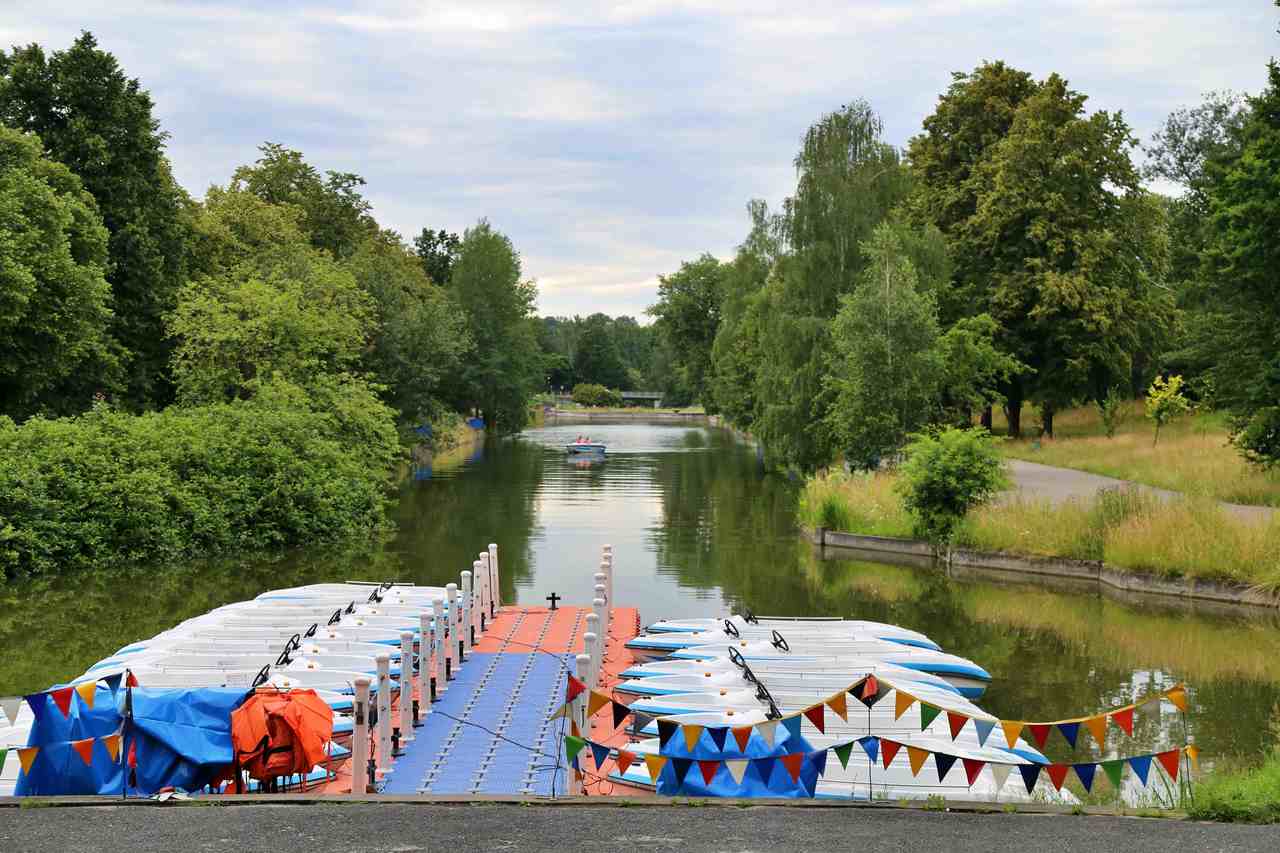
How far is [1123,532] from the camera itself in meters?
27.7

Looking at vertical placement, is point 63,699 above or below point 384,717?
above

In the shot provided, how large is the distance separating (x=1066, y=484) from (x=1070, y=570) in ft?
39.1

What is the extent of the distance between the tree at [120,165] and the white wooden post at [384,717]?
113ft

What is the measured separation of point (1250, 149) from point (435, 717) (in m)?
26.5

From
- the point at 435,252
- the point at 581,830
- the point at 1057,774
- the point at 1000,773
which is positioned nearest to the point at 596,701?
the point at 581,830

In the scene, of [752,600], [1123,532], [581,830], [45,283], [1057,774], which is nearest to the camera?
[581,830]

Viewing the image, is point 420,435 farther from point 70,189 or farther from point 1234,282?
point 1234,282

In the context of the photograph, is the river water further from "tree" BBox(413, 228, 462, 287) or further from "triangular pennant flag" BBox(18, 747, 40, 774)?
"tree" BBox(413, 228, 462, 287)

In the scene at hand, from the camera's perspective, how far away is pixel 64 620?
23281mm

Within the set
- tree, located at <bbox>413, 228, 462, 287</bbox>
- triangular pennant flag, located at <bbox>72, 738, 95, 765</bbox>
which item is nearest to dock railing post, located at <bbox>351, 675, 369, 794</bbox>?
triangular pennant flag, located at <bbox>72, 738, 95, 765</bbox>

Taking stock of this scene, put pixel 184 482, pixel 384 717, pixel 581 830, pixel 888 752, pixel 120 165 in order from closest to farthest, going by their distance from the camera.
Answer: pixel 581 830 → pixel 888 752 → pixel 384 717 → pixel 184 482 → pixel 120 165

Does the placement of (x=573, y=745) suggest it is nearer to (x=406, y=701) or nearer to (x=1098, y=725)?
(x=406, y=701)

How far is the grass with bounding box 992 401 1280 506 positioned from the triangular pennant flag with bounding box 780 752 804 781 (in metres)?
21.3

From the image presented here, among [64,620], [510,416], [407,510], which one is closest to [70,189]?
[407,510]
